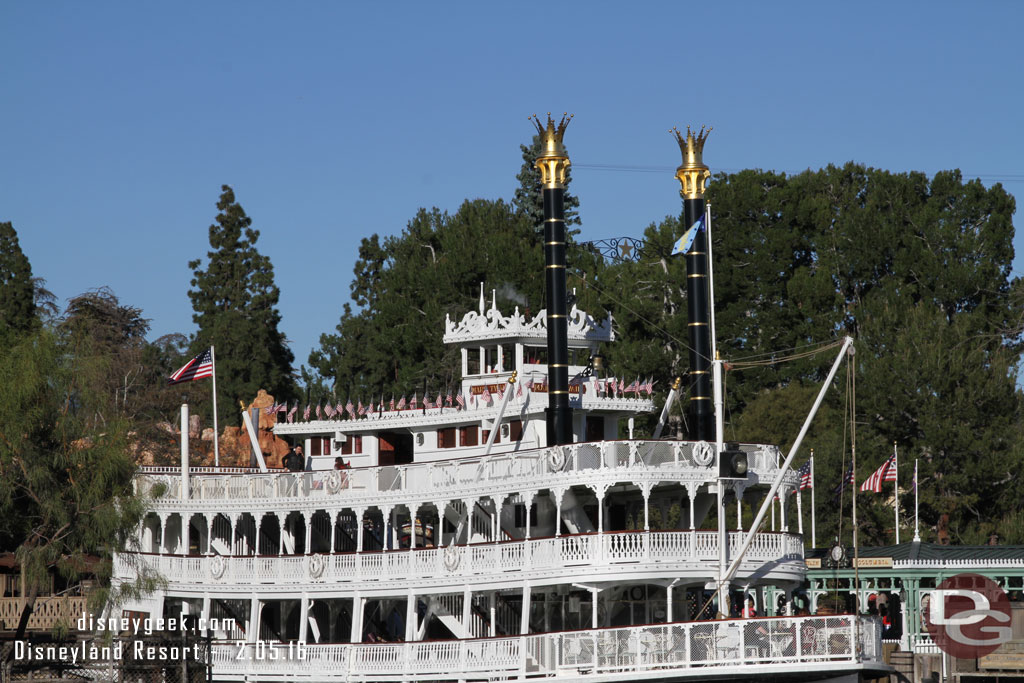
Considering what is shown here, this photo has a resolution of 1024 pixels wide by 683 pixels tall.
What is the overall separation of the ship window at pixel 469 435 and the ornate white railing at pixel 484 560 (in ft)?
12.0

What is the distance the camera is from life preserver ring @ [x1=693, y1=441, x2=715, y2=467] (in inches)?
1168

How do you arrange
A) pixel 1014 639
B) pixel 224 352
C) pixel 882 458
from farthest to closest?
pixel 224 352 → pixel 882 458 → pixel 1014 639

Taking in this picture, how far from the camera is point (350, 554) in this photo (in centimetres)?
3334

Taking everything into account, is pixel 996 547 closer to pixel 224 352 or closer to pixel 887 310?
pixel 887 310

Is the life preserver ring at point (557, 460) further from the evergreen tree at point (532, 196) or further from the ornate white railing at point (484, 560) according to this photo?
the evergreen tree at point (532, 196)

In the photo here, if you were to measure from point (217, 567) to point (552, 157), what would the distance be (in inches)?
487

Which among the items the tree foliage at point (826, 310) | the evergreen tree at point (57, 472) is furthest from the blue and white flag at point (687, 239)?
the tree foliage at point (826, 310)

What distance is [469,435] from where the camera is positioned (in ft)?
116

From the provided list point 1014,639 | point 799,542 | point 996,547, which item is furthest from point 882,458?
point 799,542

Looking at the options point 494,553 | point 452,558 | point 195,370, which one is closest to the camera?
point 494,553

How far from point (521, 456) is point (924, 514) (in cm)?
2527

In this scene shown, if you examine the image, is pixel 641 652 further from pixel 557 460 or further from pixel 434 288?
pixel 434 288

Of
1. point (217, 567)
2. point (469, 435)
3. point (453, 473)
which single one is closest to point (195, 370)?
point (217, 567)

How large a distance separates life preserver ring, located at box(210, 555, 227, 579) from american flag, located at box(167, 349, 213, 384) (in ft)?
16.9
